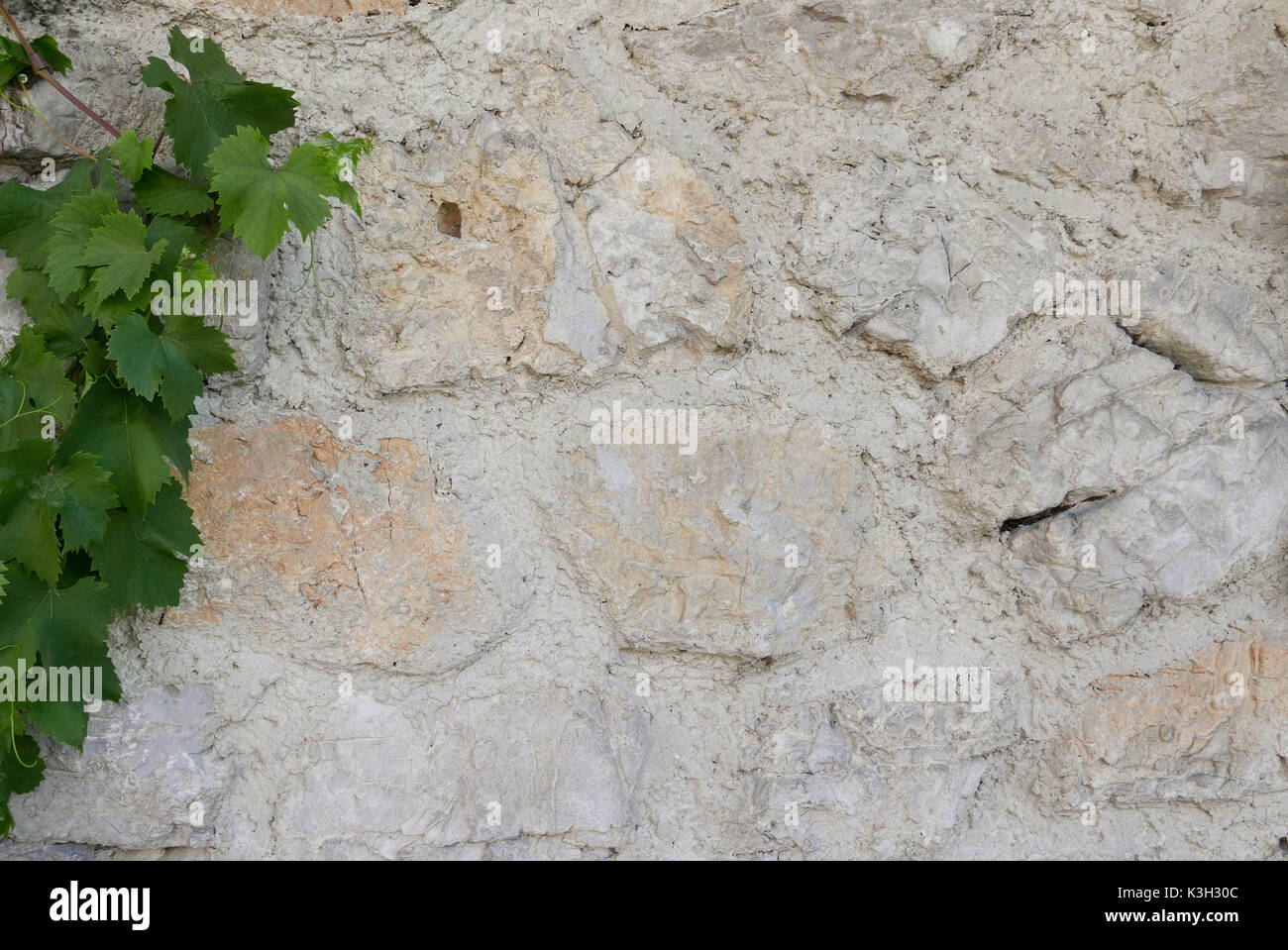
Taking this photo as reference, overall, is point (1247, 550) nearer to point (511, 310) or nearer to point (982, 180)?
point (982, 180)

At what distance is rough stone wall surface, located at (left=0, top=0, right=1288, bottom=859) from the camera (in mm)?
1052

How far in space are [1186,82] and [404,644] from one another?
3.30 ft

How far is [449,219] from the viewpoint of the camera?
1.06 m

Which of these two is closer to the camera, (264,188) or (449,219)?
(264,188)

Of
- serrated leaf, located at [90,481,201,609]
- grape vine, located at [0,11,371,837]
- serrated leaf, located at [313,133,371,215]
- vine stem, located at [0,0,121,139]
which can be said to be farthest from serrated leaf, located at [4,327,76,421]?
serrated leaf, located at [313,133,371,215]

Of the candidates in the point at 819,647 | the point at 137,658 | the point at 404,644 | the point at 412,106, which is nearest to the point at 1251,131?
the point at 819,647

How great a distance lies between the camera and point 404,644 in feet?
3.52

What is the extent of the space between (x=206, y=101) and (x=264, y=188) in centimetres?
12

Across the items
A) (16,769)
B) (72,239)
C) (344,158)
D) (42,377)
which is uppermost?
(344,158)

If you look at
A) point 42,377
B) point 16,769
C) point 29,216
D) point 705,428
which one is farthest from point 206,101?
point 16,769

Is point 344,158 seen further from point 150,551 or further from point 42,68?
point 150,551

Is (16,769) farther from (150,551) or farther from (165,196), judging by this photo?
(165,196)

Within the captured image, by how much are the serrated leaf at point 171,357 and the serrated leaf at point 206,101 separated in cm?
15

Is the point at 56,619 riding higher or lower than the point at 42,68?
lower
